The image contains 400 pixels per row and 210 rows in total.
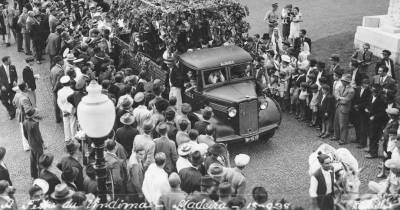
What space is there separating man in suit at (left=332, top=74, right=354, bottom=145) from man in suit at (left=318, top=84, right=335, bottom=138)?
177 mm

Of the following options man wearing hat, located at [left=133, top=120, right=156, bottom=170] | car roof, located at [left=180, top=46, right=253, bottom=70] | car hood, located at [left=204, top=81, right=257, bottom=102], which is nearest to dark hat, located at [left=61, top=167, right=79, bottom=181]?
man wearing hat, located at [left=133, top=120, right=156, bottom=170]

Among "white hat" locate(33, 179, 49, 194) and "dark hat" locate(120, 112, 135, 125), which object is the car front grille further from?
"white hat" locate(33, 179, 49, 194)

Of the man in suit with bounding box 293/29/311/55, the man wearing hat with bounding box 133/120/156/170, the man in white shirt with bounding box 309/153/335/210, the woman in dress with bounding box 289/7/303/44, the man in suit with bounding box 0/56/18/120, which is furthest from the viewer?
the woman in dress with bounding box 289/7/303/44

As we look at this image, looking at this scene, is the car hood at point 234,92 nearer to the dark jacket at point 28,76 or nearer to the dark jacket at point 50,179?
the dark jacket at point 50,179

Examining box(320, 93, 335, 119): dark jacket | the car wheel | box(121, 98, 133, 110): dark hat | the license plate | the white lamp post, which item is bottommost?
the car wheel

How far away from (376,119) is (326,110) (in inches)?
52.0

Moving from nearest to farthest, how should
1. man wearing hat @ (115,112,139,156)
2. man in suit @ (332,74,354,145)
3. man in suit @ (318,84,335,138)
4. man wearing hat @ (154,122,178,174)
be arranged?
man wearing hat @ (154,122,178,174)
man wearing hat @ (115,112,139,156)
man in suit @ (332,74,354,145)
man in suit @ (318,84,335,138)

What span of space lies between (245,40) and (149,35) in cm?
258

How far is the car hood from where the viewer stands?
11180 millimetres

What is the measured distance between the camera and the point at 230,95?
444 inches

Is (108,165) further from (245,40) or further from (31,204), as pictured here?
(245,40)

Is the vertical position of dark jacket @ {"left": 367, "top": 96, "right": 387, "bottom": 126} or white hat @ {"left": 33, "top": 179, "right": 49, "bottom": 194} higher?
white hat @ {"left": 33, "top": 179, "right": 49, "bottom": 194}

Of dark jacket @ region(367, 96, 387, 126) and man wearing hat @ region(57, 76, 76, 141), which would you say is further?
man wearing hat @ region(57, 76, 76, 141)

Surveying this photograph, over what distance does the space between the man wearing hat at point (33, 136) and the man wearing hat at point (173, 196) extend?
13.5ft
